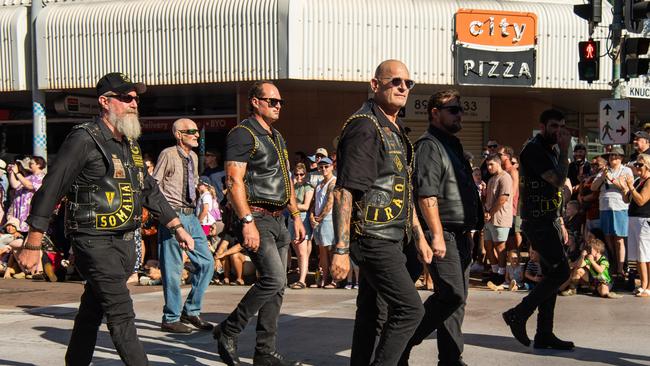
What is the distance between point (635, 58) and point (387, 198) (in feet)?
31.4

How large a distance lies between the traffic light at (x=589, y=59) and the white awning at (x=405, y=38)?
2.78 m

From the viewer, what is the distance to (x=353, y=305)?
1069cm

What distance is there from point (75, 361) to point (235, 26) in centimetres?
1184

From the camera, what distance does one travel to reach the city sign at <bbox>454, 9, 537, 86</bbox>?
1725 cm

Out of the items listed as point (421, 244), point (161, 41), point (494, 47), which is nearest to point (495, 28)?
point (494, 47)

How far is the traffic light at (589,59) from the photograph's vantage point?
48.2ft

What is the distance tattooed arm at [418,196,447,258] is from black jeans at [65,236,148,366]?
1.86 m

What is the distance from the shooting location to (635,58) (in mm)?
14094

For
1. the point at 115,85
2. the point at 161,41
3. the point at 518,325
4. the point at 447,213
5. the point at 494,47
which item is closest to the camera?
the point at 115,85

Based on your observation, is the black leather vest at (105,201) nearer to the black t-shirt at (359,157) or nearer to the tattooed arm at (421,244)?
the black t-shirt at (359,157)

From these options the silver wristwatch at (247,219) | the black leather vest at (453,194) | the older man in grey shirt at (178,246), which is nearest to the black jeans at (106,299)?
the silver wristwatch at (247,219)

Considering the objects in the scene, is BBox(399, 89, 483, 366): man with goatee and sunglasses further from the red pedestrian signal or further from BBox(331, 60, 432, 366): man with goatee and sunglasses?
the red pedestrian signal

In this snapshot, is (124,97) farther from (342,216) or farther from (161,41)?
(161,41)

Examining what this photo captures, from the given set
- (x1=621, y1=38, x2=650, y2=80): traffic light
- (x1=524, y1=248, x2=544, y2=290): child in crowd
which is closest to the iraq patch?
(x1=524, y1=248, x2=544, y2=290): child in crowd
